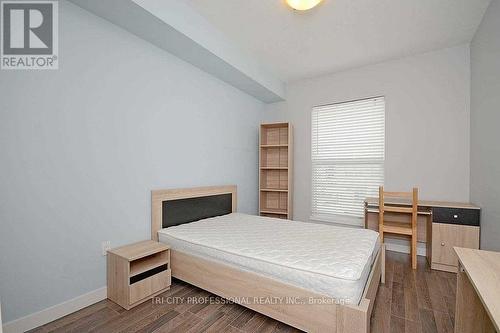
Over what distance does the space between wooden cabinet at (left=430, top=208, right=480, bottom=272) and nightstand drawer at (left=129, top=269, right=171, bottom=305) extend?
9.41ft

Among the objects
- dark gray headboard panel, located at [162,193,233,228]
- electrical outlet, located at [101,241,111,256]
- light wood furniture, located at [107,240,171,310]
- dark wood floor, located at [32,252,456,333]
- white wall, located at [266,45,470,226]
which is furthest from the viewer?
white wall, located at [266,45,470,226]

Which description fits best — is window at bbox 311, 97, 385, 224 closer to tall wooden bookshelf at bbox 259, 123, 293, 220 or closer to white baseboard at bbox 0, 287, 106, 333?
tall wooden bookshelf at bbox 259, 123, 293, 220

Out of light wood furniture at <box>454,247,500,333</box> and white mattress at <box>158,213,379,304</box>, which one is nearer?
light wood furniture at <box>454,247,500,333</box>

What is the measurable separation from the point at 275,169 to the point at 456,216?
7.83 feet

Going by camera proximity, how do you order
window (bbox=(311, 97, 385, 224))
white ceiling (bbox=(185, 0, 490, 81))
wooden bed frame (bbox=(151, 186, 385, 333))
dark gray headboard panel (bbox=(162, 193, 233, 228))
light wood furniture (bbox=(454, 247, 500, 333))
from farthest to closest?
window (bbox=(311, 97, 385, 224)) → dark gray headboard panel (bbox=(162, 193, 233, 228)) → white ceiling (bbox=(185, 0, 490, 81)) → wooden bed frame (bbox=(151, 186, 385, 333)) → light wood furniture (bbox=(454, 247, 500, 333))

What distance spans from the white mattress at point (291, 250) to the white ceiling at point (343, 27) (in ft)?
6.99

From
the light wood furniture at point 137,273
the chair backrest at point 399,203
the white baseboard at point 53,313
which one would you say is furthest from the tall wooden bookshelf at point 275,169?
the white baseboard at point 53,313

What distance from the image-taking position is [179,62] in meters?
2.59

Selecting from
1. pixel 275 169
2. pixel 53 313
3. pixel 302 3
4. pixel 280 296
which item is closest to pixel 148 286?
pixel 53 313

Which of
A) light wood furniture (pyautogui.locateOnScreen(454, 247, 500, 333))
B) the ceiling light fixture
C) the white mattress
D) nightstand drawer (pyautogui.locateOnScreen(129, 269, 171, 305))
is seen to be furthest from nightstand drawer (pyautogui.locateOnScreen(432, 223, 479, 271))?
nightstand drawer (pyautogui.locateOnScreen(129, 269, 171, 305))

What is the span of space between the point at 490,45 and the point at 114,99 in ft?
11.4

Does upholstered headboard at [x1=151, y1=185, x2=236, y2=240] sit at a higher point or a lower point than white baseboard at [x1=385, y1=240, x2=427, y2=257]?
higher

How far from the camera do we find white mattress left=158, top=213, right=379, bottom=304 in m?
1.39

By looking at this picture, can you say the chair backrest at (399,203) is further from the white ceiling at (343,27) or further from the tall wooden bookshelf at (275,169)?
the white ceiling at (343,27)
